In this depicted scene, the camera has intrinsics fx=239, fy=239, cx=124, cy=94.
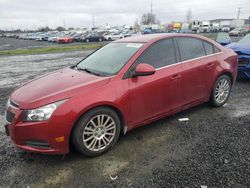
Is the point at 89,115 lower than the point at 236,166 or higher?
higher

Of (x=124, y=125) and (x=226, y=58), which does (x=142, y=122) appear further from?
(x=226, y=58)

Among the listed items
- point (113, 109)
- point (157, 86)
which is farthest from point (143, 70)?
point (113, 109)

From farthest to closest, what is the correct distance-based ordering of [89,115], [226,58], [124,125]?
[226,58] < [124,125] < [89,115]

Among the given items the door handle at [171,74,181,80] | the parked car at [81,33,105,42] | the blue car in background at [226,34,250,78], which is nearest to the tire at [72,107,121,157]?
the door handle at [171,74,181,80]

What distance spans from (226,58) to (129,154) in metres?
3.12

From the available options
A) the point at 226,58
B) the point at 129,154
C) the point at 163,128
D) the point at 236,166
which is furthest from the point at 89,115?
the point at 226,58

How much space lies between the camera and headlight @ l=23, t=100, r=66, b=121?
3.01 metres

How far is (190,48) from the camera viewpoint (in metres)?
4.59

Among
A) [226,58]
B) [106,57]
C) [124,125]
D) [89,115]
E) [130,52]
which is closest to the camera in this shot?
[89,115]

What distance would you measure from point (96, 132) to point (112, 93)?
60 centimetres

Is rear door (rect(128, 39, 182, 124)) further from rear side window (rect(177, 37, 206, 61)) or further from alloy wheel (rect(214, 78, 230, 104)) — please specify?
alloy wheel (rect(214, 78, 230, 104))

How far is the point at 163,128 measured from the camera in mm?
4328

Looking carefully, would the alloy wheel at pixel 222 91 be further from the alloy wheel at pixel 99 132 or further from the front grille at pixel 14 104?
the front grille at pixel 14 104

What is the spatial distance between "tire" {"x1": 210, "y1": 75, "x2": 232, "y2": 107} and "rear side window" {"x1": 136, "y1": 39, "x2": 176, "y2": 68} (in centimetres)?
138
